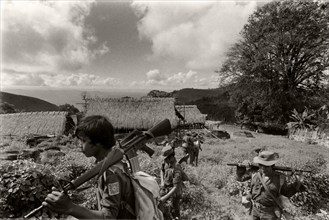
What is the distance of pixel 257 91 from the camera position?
2614 cm

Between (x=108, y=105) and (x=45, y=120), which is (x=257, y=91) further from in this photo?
(x=45, y=120)

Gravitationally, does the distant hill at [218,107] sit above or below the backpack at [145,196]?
below

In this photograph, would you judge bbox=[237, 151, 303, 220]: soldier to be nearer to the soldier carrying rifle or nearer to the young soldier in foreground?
the soldier carrying rifle

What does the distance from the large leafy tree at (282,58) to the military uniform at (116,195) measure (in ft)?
81.4

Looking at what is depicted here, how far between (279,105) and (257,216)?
24236mm

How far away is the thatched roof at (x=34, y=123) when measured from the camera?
23125 mm

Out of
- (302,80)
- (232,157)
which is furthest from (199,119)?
(232,157)

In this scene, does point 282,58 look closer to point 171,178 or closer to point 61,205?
point 171,178

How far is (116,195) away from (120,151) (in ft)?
1.05

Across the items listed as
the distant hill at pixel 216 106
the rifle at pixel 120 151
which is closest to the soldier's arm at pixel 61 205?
the rifle at pixel 120 151

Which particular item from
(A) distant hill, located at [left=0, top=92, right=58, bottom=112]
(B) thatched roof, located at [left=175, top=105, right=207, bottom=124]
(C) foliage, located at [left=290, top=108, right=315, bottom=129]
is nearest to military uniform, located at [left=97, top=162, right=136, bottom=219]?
(B) thatched roof, located at [left=175, top=105, right=207, bottom=124]

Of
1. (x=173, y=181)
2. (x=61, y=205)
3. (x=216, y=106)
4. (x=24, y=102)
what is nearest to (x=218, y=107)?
(x=216, y=106)

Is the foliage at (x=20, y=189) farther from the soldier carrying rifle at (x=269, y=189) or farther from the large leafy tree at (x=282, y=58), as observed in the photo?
the large leafy tree at (x=282, y=58)

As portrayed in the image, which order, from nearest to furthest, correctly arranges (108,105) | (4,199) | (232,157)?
1. (4,199)
2. (232,157)
3. (108,105)
